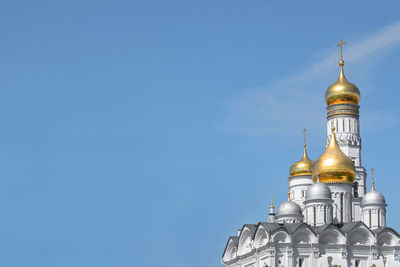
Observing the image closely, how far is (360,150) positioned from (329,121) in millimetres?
2809

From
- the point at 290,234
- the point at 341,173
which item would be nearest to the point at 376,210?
the point at 341,173

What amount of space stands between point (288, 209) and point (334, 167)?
382 cm

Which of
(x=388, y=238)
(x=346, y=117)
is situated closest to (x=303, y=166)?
(x=346, y=117)

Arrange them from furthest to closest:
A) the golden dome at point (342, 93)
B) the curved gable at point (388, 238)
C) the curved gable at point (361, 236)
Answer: the golden dome at point (342, 93)
the curved gable at point (388, 238)
the curved gable at point (361, 236)

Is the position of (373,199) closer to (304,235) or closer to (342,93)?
(304,235)

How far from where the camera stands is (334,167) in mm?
55781

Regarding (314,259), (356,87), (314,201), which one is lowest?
(314,259)

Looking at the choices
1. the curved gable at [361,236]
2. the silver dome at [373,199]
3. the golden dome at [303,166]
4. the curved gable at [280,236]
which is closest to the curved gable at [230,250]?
the curved gable at [280,236]

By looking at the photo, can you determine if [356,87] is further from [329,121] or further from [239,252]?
[239,252]

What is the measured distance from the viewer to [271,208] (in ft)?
212

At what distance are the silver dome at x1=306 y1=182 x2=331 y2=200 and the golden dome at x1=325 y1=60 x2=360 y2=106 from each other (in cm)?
800

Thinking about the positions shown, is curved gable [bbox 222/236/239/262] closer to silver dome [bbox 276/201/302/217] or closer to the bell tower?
silver dome [bbox 276/201/302/217]

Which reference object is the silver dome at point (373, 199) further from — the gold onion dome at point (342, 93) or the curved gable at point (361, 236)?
the gold onion dome at point (342, 93)

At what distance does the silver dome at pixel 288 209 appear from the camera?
182 ft
